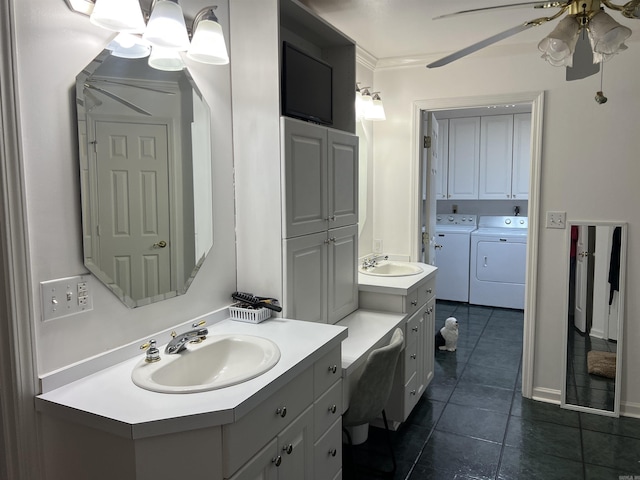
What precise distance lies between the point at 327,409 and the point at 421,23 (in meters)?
2.18

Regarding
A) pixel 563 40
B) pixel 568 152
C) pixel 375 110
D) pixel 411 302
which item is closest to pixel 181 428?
pixel 563 40

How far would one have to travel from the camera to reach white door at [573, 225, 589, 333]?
10.1 ft

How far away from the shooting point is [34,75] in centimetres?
134

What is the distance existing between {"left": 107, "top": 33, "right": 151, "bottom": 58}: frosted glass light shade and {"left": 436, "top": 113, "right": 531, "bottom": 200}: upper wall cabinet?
15.3 ft

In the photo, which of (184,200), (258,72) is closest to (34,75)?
(184,200)

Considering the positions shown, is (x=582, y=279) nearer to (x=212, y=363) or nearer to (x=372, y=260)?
(x=372, y=260)

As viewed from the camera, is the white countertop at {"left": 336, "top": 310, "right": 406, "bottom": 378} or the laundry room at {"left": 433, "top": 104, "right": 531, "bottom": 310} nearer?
the white countertop at {"left": 336, "top": 310, "right": 406, "bottom": 378}

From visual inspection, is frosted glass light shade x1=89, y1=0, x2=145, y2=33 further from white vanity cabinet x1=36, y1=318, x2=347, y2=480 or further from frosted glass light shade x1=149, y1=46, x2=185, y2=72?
white vanity cabinet x1=36, y1=318, x2=347, y2=480

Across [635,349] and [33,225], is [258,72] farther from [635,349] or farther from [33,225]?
[635,349]

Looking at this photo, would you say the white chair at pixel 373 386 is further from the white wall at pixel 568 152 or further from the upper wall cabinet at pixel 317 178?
the white wall at pixel 568 152

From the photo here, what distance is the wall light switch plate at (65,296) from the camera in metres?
1.39

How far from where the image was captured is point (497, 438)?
2.74 meters

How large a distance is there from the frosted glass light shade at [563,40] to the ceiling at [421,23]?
0.79m

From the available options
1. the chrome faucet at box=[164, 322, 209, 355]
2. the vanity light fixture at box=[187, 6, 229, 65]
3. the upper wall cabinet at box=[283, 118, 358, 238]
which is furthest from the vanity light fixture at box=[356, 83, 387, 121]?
the chrome faucet at box=[164, 322, 209, 355]
